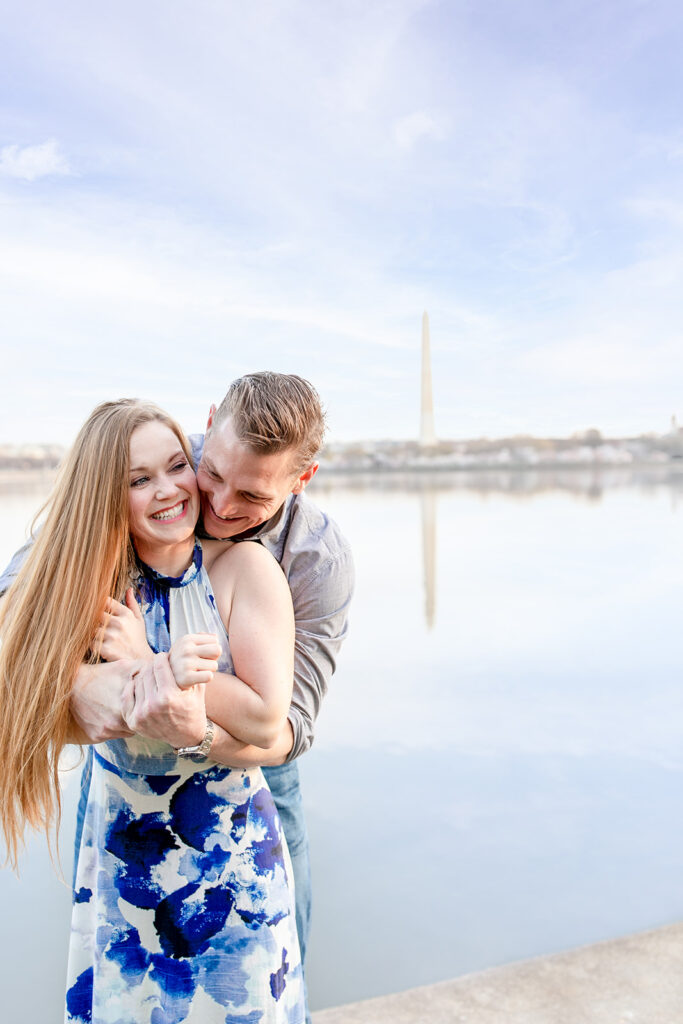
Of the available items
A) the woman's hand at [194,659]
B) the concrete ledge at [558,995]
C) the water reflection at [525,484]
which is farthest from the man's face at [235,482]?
the water reflection at [525,484]

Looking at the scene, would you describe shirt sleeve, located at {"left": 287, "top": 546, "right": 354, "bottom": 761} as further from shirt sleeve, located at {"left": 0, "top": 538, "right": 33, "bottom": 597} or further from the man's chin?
shirt sleeve, located at {"left": 0, "top": 538, "right": 33, "bottom": 597}

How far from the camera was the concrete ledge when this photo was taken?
178cm

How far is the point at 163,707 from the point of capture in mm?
977

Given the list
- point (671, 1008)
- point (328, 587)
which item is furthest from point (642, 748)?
point (328, 587)

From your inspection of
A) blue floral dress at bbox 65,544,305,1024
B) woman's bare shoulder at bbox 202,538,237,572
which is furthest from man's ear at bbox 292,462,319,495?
blue floral dress at bbox 65,544,305,1024

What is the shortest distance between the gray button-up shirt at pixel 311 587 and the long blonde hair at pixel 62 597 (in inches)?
11.8

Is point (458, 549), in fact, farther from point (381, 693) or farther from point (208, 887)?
point (208, 887)

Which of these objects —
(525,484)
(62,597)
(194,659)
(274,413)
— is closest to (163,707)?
(194,659)

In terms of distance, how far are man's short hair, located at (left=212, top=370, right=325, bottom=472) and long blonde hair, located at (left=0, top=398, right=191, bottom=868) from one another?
97mm

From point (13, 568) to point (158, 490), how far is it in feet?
1.19

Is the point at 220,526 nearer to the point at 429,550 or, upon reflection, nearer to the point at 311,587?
the point at 311,587

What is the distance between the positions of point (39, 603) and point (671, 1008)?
1.66m

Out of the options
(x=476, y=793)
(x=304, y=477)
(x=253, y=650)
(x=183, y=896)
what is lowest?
(x=476, y=793)

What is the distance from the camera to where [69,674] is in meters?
1.11
